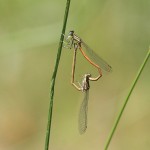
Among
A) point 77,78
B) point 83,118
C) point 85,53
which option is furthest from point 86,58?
point 77,78

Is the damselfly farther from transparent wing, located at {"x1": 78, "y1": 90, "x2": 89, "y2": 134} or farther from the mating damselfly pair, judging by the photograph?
transparent wing, located at {"x1": 78, "y1": 90, "x2": 89, "y2": 134}

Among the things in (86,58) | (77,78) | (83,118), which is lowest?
(83,118)

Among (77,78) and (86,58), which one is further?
(77,78)

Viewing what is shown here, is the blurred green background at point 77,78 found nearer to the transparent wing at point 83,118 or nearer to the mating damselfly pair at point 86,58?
the mating damselfly pair at point 86,58

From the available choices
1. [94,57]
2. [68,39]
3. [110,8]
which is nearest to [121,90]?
[110,8]

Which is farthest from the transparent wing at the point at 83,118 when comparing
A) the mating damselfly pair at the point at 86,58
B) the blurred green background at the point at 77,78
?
the blurred green background at the point at 77,78

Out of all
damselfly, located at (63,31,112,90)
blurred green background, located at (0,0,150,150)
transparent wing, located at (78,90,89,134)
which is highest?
blurred green background, located at (0,0,150,150)

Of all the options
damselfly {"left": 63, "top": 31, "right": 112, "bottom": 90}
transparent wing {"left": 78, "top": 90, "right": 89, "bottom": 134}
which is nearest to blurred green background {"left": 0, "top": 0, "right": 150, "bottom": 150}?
damselfly {"left": 63, "top": 31, "right": 112, "bottom": 90}

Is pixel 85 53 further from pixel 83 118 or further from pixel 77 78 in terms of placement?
pixel 77 78

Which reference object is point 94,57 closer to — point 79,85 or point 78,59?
point 79,85

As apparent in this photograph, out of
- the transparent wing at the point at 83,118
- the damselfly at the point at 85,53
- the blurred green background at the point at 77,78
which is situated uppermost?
the blurred green background at the point at 77,78
